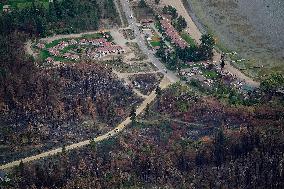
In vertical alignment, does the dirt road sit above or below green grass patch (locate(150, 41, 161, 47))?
below

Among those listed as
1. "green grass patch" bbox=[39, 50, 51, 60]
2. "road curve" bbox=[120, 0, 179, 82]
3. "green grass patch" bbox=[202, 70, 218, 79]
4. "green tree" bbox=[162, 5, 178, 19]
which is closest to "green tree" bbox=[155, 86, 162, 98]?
"road curve" bbox=[120, 0, 179, 82]

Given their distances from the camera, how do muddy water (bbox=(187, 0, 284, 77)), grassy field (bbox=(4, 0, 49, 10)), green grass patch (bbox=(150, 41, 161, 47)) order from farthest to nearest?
grassy field (bbox=(4, 0, 49, 10)) → green grass patch (bbox=(150, 41, 161, 47)) → muddy water (bbox=(187, 0, 284, 77))

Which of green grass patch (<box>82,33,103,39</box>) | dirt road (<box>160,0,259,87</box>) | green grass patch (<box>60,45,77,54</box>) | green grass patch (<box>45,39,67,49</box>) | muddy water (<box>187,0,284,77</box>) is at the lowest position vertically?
muddy water (<box>187,0,284,77</box>)

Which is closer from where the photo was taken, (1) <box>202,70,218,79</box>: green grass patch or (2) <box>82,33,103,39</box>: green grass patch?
(1) <box>202,70,218,79</box>: green grass patch

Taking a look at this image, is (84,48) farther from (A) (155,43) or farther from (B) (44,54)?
(A) (155,43)

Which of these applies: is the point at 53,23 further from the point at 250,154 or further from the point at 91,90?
the point at 250,154

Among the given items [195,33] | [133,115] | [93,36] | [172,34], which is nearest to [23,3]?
[93,36]

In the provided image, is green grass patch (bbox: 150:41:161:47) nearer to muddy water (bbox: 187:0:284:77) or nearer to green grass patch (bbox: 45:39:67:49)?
muddy water (bbox: 187:0:284:77)
